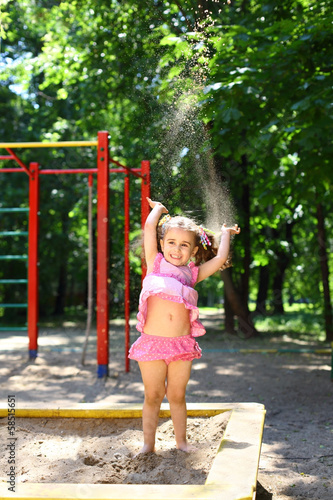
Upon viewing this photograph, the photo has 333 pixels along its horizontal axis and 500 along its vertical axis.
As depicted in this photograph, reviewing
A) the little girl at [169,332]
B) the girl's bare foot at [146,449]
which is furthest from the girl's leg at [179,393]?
the girl's bare foot at [146,449]

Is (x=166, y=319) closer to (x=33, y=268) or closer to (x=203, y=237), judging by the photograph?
(x=203, y=237)

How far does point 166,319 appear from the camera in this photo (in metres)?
2.62

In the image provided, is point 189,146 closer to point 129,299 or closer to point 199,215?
point 199,215

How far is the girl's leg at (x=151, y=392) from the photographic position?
8.50 feet

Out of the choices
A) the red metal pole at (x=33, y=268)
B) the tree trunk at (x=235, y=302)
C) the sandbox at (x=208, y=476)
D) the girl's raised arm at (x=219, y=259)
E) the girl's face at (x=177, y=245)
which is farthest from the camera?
the tree trunk at (x=235, y=302)

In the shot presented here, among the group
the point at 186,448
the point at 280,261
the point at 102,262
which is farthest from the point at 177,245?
the point at 280,261

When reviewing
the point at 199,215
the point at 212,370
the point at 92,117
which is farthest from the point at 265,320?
the point at 199,215

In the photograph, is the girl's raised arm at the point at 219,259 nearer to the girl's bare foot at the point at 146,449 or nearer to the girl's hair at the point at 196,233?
the girl's hair at the point at 196,233

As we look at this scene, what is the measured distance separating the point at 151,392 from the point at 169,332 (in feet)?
0.94

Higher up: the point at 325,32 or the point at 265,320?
the point at 325,32

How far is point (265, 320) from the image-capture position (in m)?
16.3

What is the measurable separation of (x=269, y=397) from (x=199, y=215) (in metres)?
2.83

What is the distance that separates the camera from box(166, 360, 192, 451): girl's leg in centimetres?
260

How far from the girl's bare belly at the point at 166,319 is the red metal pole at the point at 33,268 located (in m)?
4.86
